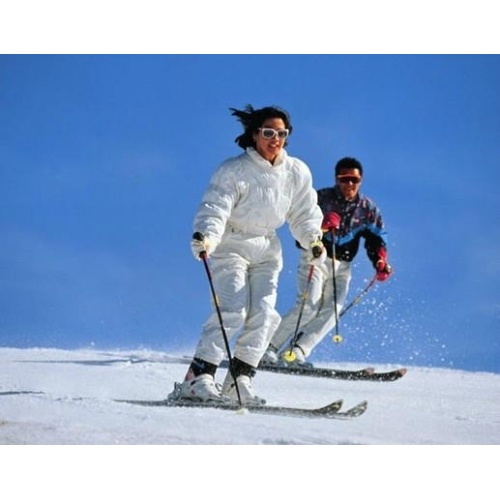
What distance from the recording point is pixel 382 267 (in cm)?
575

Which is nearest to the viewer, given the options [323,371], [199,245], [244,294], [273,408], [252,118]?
[199,245]

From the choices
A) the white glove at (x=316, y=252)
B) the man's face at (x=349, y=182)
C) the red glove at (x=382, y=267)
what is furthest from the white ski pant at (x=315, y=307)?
the white glove at (x=316, y=252)

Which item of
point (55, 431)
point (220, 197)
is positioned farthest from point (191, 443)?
point (220, 197)

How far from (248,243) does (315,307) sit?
2.07 m

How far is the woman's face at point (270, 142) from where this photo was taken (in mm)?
4023

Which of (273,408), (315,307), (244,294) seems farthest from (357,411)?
(315,307)

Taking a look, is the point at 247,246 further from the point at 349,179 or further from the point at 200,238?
the point at 349,179

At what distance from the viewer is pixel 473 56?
4578 mm

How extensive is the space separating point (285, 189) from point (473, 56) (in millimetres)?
1277

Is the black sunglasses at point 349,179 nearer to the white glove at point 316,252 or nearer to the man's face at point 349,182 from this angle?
the man's face at point 349,182

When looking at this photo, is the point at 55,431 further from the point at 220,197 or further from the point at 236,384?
the point at 220,197

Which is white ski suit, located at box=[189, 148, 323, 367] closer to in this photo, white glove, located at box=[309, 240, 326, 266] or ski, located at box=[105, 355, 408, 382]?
white glove, located at box=[309, 240, 326, 266]

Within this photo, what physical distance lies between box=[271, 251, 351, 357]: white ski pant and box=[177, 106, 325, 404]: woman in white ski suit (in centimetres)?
181
